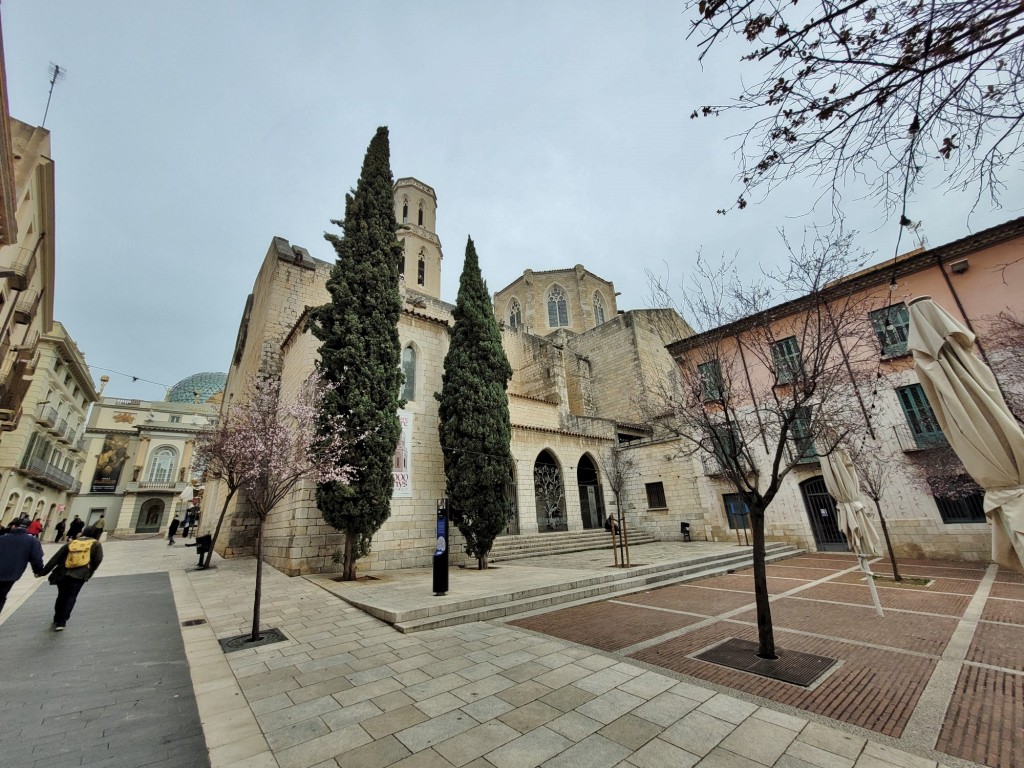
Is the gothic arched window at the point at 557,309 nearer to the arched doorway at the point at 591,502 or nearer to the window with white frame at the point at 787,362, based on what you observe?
the arched doorway at the point at 591,502

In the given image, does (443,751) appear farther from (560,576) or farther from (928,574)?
(928,574)

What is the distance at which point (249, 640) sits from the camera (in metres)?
4.84

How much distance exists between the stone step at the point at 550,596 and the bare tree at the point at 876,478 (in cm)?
337

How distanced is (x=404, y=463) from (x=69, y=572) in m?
6.76

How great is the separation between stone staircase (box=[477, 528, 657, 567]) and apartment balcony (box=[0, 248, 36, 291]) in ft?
49.9

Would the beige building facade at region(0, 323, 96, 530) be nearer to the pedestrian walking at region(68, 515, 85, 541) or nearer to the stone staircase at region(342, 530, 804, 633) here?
the pedestrian walking at region(68, 515, 85, 541)

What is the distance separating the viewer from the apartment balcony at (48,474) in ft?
71.6

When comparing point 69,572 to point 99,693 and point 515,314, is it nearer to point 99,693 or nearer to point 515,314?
point 99,693

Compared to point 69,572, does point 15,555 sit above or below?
above

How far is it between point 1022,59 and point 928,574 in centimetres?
1164

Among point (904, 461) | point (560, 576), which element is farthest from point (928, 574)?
point (560, 576)

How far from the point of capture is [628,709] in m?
2.97

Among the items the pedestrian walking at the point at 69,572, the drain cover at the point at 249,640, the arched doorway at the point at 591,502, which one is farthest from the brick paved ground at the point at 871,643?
the arched doorway at the point at 591,502

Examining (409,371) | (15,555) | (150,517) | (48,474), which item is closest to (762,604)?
(15,555)
